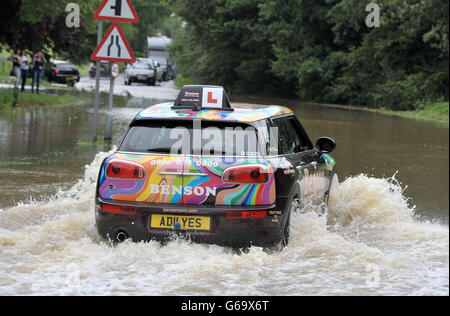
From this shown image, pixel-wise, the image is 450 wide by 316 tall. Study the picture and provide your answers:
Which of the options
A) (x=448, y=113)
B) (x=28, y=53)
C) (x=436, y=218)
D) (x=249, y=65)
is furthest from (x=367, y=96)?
(x=436, y=218)

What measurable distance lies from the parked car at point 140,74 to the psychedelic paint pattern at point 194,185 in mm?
43889

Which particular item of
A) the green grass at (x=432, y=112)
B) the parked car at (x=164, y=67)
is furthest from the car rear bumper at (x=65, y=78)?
the parked car at (x=164, y=67)

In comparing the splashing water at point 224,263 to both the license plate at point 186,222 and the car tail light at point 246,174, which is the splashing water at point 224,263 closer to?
the license plate at point 186,222

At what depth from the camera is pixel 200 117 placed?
25.0ft

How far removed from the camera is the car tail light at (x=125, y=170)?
288 inches

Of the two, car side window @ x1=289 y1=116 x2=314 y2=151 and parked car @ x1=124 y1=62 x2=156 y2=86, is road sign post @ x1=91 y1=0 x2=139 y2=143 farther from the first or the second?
parked car @ x1=124 y1=62 x2=156 y2=86

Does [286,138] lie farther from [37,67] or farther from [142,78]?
[142,78]

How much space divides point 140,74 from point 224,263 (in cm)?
4548

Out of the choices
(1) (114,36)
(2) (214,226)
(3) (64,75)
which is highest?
(1) (114,36)

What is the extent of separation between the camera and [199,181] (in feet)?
23.6

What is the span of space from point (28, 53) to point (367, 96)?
707 inches

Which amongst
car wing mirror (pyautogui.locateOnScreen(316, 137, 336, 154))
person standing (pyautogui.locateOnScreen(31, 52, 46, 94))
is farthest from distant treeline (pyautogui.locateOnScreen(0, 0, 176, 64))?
car wing mirror (pyautogui.locateOnScreen(316, 137, 336, 154))

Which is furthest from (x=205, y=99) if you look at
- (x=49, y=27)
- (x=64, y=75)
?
(x=64, y=75)
